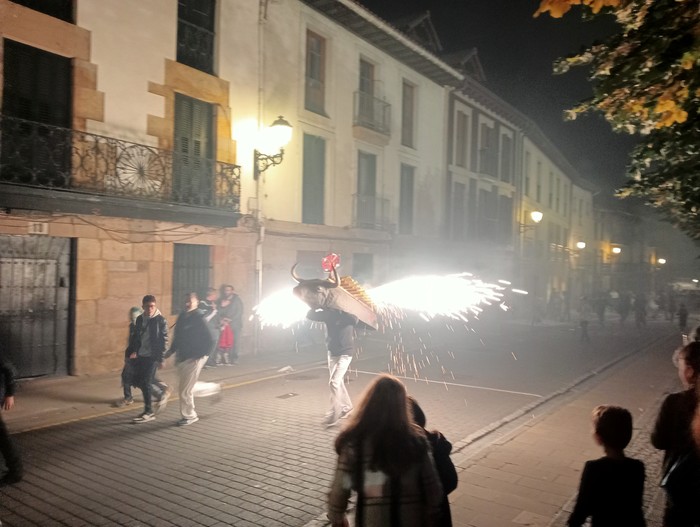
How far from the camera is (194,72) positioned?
13000 mm

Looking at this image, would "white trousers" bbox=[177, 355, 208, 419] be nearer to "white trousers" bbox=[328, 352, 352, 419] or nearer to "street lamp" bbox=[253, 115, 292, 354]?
"white trousers" bbox=[328, 352, 352, 419]

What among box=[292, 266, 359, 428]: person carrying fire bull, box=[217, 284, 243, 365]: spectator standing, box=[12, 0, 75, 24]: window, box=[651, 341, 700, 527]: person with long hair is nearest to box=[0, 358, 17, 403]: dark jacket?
box=[292, 266, 359, 428]: person carrying fire bull

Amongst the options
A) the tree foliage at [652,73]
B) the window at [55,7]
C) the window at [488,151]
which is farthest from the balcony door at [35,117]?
the window at [488,151]

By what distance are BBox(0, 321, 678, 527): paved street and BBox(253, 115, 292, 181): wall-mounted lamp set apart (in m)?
5.02

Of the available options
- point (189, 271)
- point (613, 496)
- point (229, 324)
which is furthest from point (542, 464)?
point (189, 271)

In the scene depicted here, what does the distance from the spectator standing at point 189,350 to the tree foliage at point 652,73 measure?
5596 mm

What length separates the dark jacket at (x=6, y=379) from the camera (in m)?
5.54

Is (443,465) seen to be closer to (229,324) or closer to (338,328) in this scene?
(338,328)

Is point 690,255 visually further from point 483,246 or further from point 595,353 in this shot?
point 595,353

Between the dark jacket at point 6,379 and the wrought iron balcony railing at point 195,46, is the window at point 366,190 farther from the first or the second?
the dark jacket at point 6,379

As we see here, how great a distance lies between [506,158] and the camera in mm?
29219

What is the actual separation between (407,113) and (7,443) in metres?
18.6

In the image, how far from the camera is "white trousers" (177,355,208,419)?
7457 millimetres

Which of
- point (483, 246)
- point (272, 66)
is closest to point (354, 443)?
point (272, 66)
